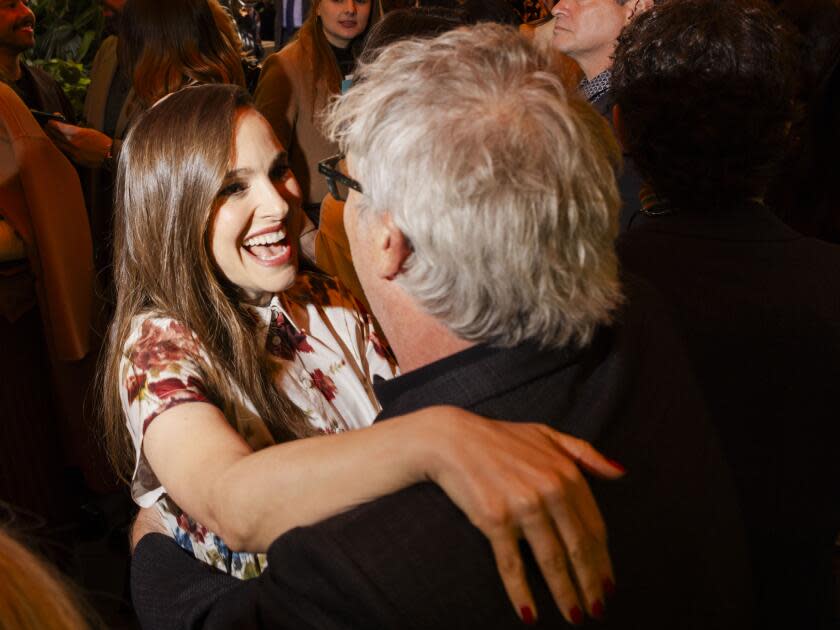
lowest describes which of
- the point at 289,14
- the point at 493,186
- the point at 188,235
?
the point at 289,14

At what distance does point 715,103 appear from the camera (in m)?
1.44

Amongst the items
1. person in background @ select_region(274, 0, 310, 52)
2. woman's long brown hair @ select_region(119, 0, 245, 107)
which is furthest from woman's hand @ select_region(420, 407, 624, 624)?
person in background @ select_region(274, 0, 310, 52)

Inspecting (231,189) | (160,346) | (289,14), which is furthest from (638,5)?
(289,14)

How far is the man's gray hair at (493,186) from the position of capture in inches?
37.0

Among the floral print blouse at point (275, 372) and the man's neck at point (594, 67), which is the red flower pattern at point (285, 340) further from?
the man's neck at point (594, 67)

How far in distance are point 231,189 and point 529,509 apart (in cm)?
88

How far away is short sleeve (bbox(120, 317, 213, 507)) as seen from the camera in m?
1.32

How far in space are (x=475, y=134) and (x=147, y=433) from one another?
676 mm

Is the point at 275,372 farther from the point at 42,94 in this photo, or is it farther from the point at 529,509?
the point at 42,94

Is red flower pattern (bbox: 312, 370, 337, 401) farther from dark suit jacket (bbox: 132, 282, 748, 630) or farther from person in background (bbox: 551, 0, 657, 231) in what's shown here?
person in background (bbox: 551, 0, 657, 231)

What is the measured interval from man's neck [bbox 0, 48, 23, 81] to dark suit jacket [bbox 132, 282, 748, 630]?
2356mm

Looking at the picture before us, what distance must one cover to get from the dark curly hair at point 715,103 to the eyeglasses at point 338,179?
0.58 meters

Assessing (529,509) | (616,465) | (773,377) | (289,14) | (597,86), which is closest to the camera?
(529,509)

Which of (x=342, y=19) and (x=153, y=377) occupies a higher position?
(x=342, y=19)
